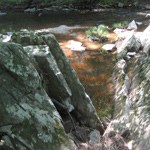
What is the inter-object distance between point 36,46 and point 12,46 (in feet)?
4.54

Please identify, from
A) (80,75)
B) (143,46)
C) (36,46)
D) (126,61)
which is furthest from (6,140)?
(143,46)

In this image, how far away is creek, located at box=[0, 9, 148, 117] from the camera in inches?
425

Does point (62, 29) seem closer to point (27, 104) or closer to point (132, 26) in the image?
point (132, 26)

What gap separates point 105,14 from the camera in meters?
24.5

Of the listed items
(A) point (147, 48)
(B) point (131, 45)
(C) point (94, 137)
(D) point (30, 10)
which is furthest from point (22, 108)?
(D) point (30, 10)

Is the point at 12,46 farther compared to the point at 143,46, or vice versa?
the point at 143,46

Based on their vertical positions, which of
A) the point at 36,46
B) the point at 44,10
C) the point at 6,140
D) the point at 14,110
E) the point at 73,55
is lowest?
the point at 44,10

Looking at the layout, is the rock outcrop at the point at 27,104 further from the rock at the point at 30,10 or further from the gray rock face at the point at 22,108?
the rock at the point at 30,10

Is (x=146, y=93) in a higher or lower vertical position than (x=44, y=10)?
higher

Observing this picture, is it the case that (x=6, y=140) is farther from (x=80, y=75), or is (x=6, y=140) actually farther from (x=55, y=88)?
(x=80, y=75)

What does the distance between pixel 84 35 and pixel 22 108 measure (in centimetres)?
1149

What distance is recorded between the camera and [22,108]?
6664 millimetres

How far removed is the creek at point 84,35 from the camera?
10.8 metres

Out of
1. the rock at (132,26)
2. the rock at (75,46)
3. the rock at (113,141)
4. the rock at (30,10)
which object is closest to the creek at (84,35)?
the rock at (75,46)
